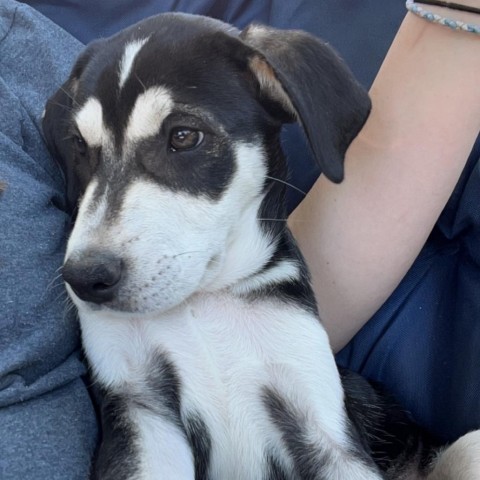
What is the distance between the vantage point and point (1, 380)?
1567 millimetres

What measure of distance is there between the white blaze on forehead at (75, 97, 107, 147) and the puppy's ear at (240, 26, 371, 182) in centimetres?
35

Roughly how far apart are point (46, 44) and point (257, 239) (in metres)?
0.84

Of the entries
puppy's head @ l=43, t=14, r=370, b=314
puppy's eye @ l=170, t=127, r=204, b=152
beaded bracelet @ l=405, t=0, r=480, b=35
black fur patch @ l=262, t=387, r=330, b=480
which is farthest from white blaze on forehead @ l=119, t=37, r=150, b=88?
black fur patch @ l=262, t=387, r=330, b=480

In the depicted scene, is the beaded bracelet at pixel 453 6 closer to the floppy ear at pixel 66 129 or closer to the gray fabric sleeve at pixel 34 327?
the floppy ear at pixel 66 129

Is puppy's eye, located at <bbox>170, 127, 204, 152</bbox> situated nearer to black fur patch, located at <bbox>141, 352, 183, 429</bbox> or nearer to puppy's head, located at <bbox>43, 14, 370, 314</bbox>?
puppy's head, located at <bbox>43, 14, 370, 314</bbox>

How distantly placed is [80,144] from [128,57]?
0.23 m

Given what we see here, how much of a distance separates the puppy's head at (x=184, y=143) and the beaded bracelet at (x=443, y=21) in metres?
0.30

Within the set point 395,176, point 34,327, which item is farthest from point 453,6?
point 34,327

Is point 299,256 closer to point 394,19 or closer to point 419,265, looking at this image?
point 419,265

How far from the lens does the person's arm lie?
188cm

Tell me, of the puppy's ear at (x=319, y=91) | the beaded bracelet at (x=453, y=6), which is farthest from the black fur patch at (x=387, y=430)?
the beaded bracelet at (x=453, y=6)

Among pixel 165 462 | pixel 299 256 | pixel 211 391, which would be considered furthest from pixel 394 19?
pixel 165 462

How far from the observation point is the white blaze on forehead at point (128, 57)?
171 cm

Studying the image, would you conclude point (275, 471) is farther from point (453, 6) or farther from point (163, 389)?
point (453, 6)
